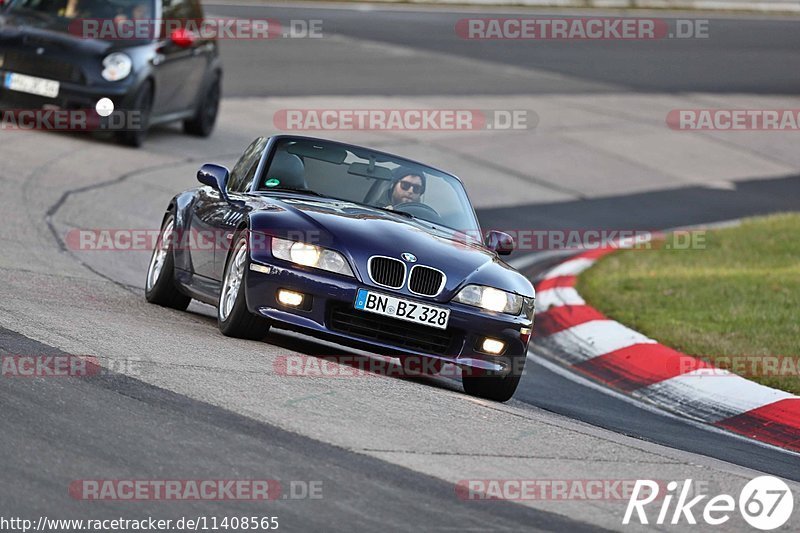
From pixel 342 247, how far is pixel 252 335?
0.77m

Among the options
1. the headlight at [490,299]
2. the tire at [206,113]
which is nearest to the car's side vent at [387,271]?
the headlight at [490,299]

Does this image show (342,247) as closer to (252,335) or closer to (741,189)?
(252,335)

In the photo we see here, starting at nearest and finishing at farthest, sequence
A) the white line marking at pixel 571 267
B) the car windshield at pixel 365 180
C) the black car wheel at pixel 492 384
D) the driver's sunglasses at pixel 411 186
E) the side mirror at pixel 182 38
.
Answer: the black car wheel at pixel 492 384
the car windshield at pixel 365 180
the driver's sunglasses at pixel 411 186
the white line marking at pixel 571 267
the side mirror at pixel 182 38

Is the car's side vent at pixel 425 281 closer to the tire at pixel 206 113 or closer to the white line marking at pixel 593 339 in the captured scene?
the white line marking at pixel 593 339

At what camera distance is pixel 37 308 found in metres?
8.63

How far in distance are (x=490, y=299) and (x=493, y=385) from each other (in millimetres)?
585

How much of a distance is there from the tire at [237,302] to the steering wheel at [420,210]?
48.5 inches

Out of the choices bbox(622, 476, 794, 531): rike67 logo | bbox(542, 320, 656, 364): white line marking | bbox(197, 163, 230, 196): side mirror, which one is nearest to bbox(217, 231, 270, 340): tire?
bbox(197, 163, 230, 196): side mirror

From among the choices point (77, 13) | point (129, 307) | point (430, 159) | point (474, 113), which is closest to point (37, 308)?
point (129, 307)

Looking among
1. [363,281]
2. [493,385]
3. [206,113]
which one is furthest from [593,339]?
[206,113]

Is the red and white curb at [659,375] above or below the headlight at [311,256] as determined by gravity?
below

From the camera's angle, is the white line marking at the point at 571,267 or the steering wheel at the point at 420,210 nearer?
the steering wheel at the point at 420,210

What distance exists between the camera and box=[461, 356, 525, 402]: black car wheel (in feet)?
28.2

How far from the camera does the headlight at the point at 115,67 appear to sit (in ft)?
56.2
